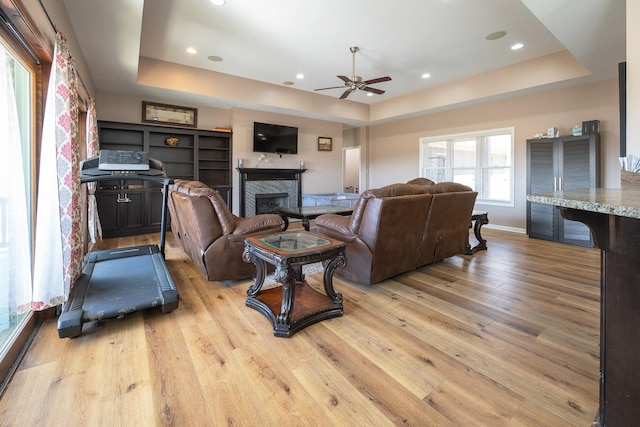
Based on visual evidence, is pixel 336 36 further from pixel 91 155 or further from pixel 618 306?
pixel 618 306

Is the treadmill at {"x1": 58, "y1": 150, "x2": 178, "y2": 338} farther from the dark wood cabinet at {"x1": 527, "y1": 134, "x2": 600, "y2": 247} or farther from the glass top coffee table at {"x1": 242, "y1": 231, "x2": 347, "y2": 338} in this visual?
the dark wood cabinet at {"x1": 527, "y1": 134, "x2": 600, "y2": 247}

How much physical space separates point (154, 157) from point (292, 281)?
530cm

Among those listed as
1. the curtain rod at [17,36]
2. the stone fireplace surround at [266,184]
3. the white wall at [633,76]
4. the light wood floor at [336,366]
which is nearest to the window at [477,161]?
the stone fireplace surround at [266,184]

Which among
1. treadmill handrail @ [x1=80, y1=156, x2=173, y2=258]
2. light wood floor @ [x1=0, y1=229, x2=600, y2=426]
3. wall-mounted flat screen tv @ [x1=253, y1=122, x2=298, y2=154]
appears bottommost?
light wood floor @ [x1=0, y1=229, x2=600, y2=426]

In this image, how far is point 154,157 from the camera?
6051mm

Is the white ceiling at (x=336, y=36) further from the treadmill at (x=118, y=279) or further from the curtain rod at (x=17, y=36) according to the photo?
the treadmill at (x=118, y=279)

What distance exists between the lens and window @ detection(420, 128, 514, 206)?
6254 mm

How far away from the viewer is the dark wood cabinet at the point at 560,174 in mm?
4734

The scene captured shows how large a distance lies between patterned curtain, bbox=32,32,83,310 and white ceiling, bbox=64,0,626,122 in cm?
118

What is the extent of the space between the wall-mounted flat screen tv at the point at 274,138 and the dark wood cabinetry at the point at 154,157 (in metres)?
0.62

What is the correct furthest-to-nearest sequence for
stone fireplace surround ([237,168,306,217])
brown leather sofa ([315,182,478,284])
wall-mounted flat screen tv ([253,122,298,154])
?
wall-mounted flat screen tv ([253,122,298,154]) < stone fireplace surround ([237,168,306,217]) < brown leather sofa ([315,182,478,284])

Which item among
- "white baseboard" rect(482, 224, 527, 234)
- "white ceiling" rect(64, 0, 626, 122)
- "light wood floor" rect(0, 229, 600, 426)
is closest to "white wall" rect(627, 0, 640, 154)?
"white ceiling" rect(64, 0, 626, 122)

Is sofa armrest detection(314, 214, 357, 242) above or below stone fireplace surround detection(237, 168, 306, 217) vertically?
below

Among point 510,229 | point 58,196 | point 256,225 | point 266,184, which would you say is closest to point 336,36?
point 256,225
